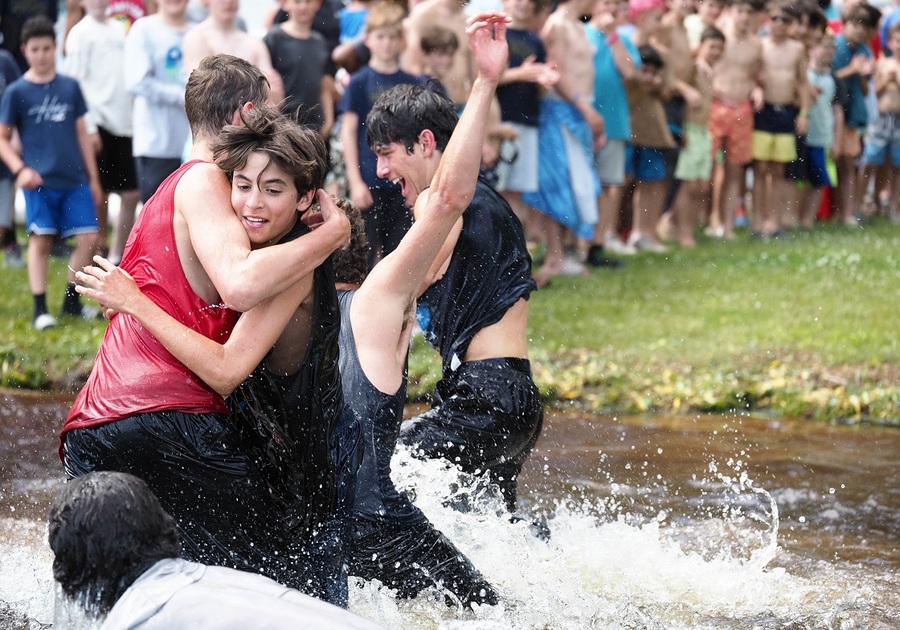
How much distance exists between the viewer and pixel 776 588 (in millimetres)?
5008

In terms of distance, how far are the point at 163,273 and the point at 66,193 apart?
5404mm

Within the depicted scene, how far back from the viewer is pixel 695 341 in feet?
28.7

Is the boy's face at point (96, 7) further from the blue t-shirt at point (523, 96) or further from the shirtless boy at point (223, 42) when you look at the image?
the blue t-shirt at point (523, 96)

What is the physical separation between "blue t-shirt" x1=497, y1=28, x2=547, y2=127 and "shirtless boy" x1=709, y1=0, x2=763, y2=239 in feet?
9.96

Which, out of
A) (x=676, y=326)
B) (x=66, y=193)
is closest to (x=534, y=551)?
(x=676, y=326)

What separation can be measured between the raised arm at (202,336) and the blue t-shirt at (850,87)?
11734 millimetres

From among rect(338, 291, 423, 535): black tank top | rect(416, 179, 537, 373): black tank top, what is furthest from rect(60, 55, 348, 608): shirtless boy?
rect(416, 179, 537, 373): black tank top

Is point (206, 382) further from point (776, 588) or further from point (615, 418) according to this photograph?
point (615, 418)

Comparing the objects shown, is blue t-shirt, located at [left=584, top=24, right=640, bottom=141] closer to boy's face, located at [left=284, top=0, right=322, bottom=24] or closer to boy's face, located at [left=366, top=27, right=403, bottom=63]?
boy's face, located at [left=366, top=27, right=403, bottom=63]

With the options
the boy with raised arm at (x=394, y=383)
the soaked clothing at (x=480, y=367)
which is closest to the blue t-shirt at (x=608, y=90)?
the soaked clothing at (x=480, y=367)

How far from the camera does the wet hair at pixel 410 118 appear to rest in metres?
4.75

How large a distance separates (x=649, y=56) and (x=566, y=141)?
172 cm

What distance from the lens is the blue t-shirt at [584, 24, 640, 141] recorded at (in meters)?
11.0

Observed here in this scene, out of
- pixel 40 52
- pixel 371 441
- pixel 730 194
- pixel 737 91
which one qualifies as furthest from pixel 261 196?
pixel 730 194
